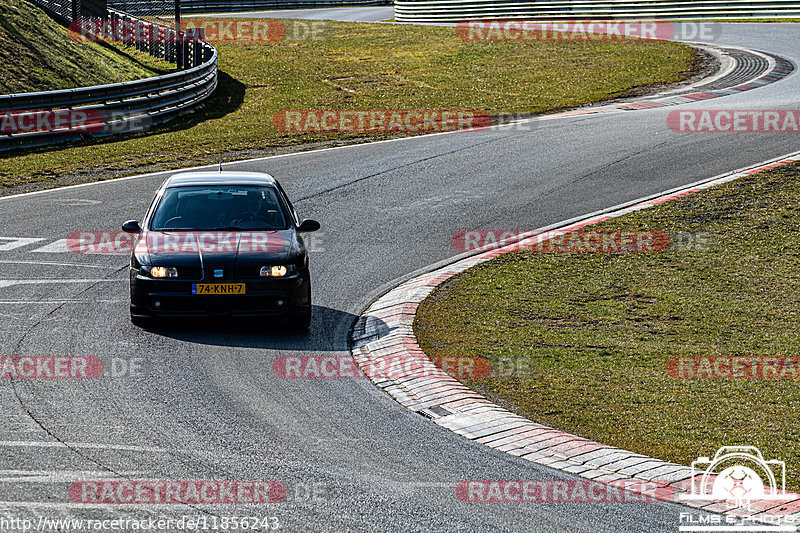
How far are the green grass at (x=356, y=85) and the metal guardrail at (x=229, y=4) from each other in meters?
21.6

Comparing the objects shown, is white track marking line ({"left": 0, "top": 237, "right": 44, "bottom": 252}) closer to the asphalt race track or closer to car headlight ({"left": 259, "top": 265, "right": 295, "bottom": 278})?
the asphalt race track

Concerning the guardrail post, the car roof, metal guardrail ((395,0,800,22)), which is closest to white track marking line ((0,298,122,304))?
the car roof

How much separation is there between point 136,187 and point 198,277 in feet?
25.5

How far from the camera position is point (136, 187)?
17344mm

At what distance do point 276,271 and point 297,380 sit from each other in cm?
183

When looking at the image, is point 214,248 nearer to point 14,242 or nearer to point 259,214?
point 259,214

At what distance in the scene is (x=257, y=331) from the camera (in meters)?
10.5

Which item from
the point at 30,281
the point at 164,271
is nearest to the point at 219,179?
the point at 164,271

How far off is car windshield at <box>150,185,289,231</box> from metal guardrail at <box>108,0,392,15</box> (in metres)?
54.5

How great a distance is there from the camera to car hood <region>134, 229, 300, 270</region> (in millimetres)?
10227

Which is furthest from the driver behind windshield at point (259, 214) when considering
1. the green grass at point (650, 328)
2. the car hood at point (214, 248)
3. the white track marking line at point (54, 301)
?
the green grass at point (650, 328)

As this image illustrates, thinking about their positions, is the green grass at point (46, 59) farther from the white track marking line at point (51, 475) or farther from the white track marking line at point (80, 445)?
the white track marking line at point (51, 475)

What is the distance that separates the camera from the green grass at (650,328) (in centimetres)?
767

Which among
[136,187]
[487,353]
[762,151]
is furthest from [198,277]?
[762,151]
